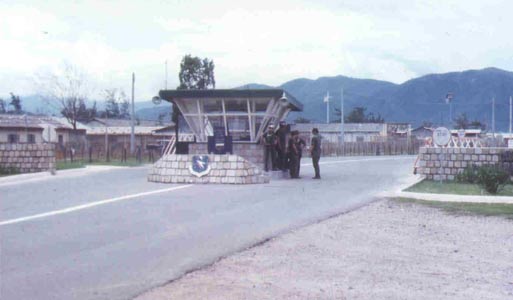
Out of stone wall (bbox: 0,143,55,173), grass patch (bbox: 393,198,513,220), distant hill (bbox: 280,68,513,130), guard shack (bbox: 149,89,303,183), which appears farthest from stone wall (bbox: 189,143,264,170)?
distant hill (bbox: 280,68,513,130)

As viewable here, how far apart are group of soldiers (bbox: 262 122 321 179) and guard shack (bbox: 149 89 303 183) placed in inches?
13.6

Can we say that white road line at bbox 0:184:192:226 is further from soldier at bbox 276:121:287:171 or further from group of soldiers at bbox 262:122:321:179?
soldier at bbox 276:121:287:171

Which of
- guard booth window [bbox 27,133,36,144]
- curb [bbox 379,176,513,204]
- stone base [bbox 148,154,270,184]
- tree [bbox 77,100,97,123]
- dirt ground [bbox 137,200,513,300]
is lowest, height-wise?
dirt ground [bbox 137,200,513,300]

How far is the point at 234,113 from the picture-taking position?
25734 mm

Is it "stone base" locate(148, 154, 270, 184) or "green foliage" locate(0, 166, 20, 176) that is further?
"green foliage" locate(0, 166, 20, 176)

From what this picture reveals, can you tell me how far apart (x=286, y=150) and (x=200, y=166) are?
458 centimetres

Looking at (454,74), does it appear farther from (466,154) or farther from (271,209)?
(271,209)

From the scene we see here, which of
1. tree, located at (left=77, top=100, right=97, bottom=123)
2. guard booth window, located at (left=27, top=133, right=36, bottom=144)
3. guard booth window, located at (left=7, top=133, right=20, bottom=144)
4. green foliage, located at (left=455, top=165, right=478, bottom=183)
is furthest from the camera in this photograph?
tree, located at (left=77, top=100, right=97, bottom=123)

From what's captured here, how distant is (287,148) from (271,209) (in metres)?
9.82

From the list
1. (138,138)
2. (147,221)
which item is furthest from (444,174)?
(138,138)

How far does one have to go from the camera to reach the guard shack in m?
25.0

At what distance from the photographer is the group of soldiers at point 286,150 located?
24391 millimetres

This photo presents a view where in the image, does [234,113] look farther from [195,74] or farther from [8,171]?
[195,74]

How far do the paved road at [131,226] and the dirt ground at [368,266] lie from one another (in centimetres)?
53
